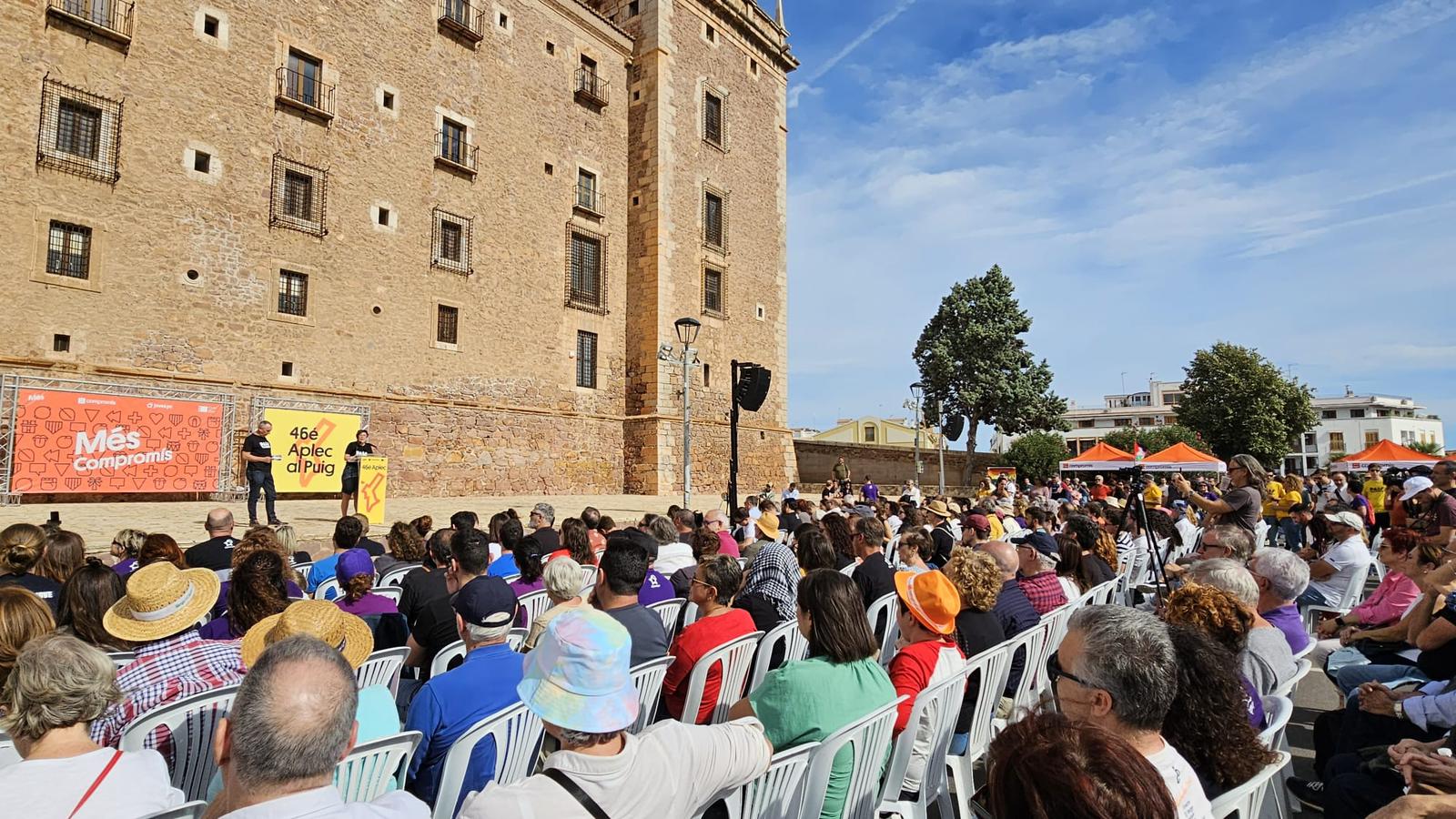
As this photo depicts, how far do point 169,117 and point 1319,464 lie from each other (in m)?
86.6

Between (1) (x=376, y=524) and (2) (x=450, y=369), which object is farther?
(2) (x=450, y=369)

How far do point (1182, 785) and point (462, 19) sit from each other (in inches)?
805

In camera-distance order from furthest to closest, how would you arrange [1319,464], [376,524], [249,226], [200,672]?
1. [1319,464]
2. [249,226]
3. [376,524]
4. [200,672]

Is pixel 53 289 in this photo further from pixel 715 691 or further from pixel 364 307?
pixel 715 691

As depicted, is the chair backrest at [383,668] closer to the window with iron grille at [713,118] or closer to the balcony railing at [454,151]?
the balcony railing at [454,151]

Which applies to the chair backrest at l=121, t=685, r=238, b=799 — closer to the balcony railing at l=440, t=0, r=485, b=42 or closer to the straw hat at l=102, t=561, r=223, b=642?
the straw hat at l=102, t=561, r=223, b=642

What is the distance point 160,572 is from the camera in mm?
3051

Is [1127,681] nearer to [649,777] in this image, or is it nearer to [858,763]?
[858,763]

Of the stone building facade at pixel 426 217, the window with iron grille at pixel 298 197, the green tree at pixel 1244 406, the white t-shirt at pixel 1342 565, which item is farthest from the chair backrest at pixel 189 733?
the green tree at pixel 1244 406

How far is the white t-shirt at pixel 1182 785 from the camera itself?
1.67 m

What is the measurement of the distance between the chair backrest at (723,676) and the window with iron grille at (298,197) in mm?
14855

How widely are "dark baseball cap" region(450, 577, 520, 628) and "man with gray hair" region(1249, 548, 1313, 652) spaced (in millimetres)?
3531

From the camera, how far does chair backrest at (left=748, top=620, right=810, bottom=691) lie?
11.7ft

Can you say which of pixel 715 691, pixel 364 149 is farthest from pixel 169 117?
pixel 715 691
